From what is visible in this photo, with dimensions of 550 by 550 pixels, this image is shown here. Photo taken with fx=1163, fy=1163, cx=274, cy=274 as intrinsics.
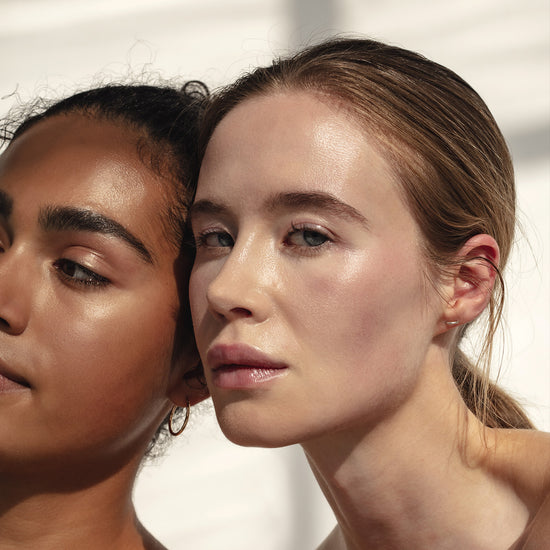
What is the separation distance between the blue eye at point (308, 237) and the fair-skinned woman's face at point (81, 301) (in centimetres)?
25

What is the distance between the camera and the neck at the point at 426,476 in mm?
1618

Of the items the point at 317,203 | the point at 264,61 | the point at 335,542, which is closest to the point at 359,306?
the point at 317,203

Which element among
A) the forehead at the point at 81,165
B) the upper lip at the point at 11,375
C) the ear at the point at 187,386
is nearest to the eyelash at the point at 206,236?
the forehead at the point at 81,165

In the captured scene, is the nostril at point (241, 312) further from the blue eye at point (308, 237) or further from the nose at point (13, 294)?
the nose at point (13, 294)

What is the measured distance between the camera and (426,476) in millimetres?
1636

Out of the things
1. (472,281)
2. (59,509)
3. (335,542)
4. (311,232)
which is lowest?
(335,542)

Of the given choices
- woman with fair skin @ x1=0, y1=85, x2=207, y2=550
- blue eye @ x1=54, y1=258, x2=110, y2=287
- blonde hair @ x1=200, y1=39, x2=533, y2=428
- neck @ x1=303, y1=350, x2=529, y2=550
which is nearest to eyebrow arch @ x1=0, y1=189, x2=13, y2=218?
woman with fair skin @ x1=0, y1=85, x2=207, y2=550

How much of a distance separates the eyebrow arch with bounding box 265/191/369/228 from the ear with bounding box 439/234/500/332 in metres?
0.18

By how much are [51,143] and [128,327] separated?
313 mm

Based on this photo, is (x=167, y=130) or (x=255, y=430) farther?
(x=167, y=130)

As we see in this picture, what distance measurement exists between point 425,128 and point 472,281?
8.8 inches

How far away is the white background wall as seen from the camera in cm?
280

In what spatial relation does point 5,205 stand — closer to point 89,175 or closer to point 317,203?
point 89,175

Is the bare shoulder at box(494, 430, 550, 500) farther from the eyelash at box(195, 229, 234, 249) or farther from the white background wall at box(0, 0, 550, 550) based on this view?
the white background wall at box(0, 0, 550, 550)
